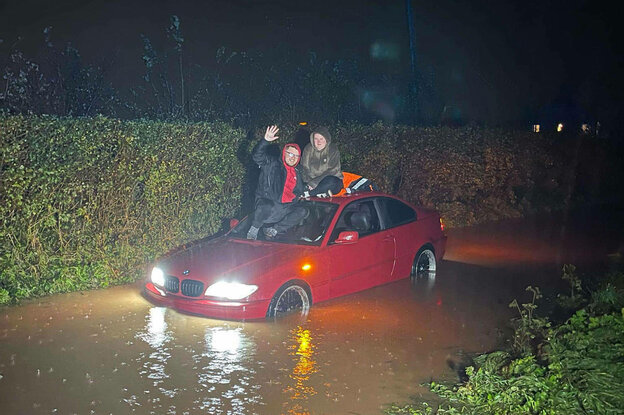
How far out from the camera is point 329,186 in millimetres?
12516

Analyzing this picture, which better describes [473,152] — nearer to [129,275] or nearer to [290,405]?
[129,275]

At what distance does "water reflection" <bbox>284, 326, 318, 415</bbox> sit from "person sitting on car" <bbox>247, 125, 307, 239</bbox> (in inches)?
97.5

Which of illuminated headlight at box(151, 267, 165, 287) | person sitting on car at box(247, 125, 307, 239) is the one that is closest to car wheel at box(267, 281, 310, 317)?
illuminated headlight at box(151, 267, 165, 287)

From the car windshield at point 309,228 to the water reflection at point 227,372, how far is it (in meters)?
1.69

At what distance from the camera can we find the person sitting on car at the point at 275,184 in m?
11.1

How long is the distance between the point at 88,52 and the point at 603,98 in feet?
91.3

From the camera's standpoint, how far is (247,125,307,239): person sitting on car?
36.4ft

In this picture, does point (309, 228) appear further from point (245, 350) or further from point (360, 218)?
point (245, 350)

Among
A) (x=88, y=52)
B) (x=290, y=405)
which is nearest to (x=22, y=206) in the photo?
(x=290, y=405)

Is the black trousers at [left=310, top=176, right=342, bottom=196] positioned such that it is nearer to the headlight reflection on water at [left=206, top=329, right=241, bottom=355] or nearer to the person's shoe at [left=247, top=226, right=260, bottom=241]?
the person's shoe at [left=247, top=226, right=260, bottom=241]

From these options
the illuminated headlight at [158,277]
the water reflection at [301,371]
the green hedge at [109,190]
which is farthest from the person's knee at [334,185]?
the water reflection at [301,371]

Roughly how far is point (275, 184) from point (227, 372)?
4581 mm

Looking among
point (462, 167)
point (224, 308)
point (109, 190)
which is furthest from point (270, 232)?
point (462, 167)

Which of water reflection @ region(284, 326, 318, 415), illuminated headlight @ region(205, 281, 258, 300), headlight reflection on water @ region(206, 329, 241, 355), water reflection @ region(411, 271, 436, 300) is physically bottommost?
water reflection @ region(284, 326, 318, 415)
